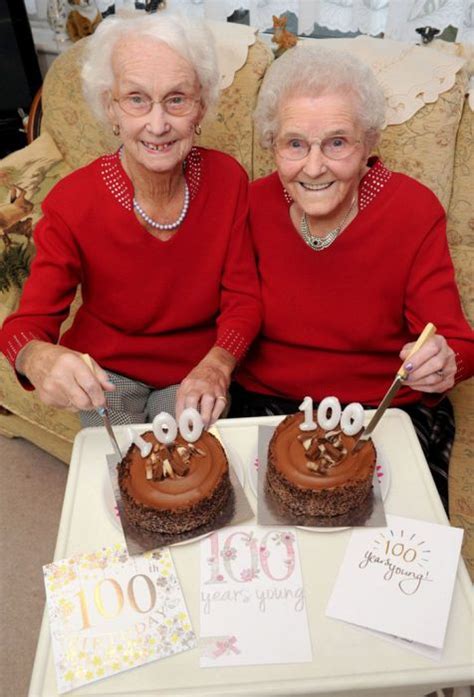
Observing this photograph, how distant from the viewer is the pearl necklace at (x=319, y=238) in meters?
1.39

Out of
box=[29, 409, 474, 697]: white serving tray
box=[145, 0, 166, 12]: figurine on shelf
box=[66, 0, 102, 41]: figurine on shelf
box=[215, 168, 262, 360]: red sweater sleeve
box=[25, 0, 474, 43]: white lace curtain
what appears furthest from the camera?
box=[66, 0, 102, 41]: figurine on shelf

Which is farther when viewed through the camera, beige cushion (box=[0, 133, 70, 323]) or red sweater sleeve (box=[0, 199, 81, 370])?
beige cushion (box=[0, 133, 70, 323])

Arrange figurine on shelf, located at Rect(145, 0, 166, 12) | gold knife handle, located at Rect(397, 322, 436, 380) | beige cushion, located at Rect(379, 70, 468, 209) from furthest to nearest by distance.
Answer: figurine on shelf, located at Rect(145, 0, 166, 12) < beige cushion, located at Rect(379, 70, 468, 209) < gold knife handle, located at Rect(397, 322, 436, 380)

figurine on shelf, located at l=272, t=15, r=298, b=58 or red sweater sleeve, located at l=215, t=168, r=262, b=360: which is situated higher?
figurine on shelf, located at l=272, t=15, r=298, b=58

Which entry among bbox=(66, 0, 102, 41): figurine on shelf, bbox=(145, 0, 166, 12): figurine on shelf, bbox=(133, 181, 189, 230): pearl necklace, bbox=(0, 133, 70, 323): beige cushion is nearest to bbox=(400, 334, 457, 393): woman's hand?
→ bbox=(133, 181, 189, 230): pearl necklace

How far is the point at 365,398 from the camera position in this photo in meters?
1.49

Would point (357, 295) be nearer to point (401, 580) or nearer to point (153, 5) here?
point (401, 580)

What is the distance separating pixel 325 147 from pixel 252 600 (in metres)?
0.85

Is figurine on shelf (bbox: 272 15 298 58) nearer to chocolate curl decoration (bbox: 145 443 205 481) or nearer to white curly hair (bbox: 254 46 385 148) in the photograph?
white curly hair (bbox: 254 46 385 148)

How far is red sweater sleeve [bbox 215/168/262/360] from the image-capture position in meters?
1.44

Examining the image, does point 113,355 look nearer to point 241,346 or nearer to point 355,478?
point 241,346

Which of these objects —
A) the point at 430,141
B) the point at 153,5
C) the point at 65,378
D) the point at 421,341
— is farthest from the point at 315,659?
the point at 153,5

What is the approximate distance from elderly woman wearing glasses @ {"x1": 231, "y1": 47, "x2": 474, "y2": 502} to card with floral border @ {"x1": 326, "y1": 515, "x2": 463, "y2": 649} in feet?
0.90

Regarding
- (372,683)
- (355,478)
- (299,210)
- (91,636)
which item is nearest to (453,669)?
(372,683)
